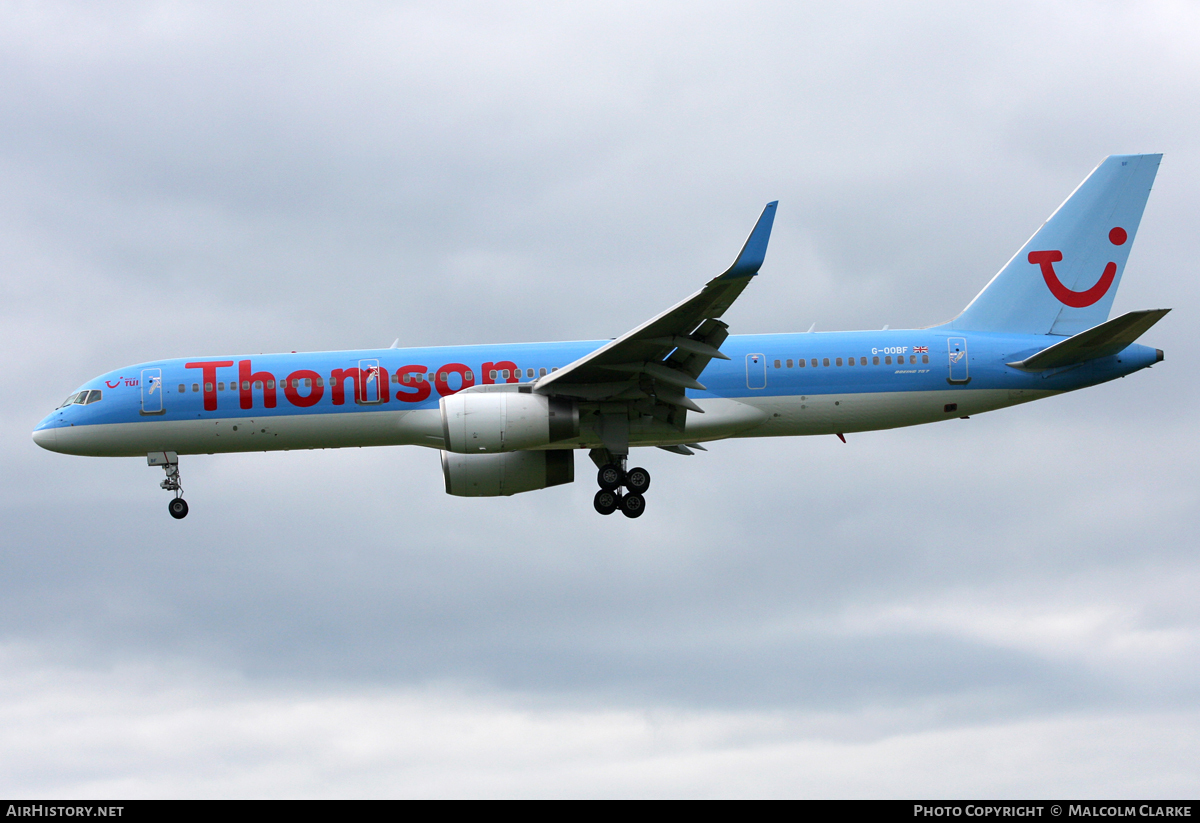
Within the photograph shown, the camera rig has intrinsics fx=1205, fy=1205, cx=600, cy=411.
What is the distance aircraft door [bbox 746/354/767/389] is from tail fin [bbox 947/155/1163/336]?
17.6ft

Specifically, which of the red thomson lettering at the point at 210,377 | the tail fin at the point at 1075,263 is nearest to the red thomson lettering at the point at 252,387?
the red thomson lettering at the point at 210,377

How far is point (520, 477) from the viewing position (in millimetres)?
29609

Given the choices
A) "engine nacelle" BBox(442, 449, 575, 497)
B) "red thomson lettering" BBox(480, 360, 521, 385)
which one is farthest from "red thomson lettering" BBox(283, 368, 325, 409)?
"red thomson lettering" BBox(480, 360, 521, 385)

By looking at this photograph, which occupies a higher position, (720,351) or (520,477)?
(720,351)

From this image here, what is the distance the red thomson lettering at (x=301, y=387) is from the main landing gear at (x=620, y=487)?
22.7ft

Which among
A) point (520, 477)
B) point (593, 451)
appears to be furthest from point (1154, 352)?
point (520, 477)

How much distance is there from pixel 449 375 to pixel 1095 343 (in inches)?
589

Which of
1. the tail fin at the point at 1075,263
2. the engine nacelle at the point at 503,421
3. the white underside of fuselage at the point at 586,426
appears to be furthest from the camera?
the tail fin at the point at 1075,263

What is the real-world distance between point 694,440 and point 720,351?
2217 mm

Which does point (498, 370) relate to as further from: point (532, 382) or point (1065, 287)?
point (1065, 287)

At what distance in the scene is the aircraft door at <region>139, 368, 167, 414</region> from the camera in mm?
28953

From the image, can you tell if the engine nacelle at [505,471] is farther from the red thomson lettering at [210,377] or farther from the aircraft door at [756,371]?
the red thomson lettering at [210,377]

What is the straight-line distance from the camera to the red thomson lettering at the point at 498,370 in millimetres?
28516

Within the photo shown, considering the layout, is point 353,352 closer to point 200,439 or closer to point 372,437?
point 372,437
